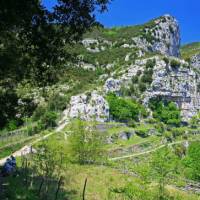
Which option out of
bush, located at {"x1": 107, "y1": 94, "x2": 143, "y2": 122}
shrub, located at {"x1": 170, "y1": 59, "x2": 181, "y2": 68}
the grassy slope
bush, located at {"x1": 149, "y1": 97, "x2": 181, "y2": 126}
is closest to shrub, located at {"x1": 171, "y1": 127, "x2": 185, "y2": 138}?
bush, located at {"x1": 149, "y1": 97, "x2": 181, "y2": 126}

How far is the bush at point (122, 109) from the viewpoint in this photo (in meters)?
109

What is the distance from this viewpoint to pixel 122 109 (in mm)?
109375

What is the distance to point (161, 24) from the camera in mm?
195375

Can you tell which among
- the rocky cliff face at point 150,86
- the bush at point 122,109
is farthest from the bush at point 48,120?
the bush at point 122,109

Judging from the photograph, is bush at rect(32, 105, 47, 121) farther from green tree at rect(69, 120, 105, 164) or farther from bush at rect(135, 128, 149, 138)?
green tree at rect(69, 120, 105, 164)

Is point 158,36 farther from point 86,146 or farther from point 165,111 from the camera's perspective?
point 86,146

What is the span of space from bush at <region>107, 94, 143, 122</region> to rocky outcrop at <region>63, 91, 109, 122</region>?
2.26 m

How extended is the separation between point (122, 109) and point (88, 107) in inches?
363

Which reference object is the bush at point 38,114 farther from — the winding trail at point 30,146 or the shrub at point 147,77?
the shrub at point 147,77

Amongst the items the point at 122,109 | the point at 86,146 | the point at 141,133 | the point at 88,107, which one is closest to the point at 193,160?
the point at 141,133

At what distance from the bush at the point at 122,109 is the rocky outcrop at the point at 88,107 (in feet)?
7.43

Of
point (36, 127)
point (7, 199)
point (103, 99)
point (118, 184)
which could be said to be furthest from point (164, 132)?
point (7, 199)

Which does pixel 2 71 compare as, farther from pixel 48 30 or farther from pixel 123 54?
pixel 123 54

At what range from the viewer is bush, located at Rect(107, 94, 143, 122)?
109 metres
